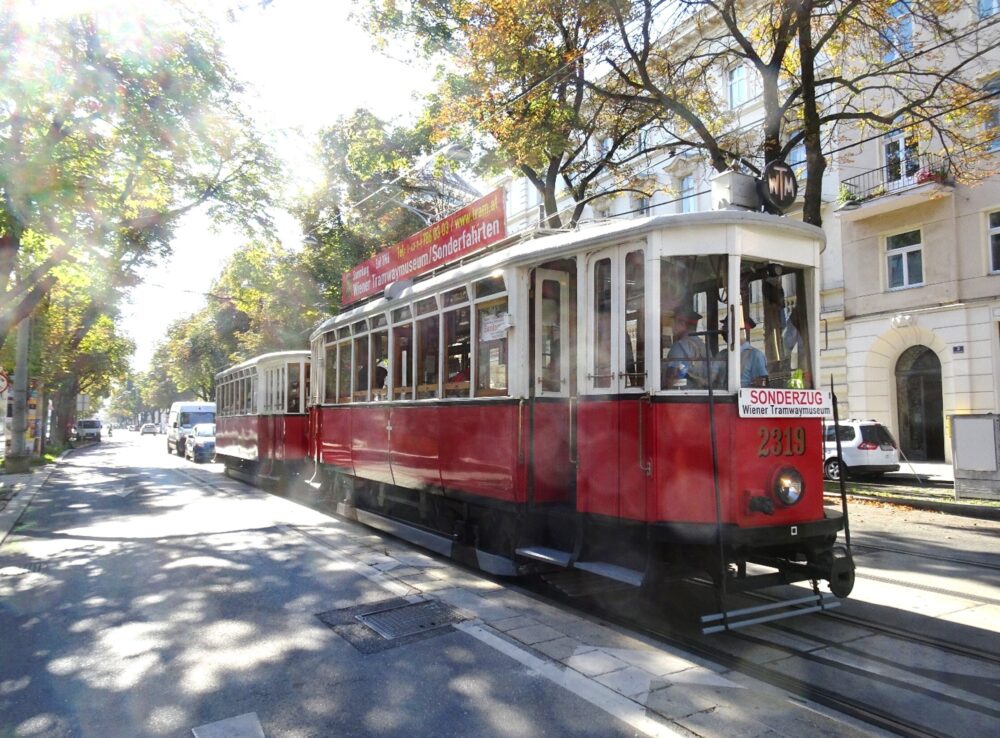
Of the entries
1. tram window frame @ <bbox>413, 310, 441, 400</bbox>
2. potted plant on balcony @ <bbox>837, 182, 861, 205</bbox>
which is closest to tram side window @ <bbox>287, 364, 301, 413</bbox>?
tram window frame @ <bbox>413, 310, 441, 400</bbox>

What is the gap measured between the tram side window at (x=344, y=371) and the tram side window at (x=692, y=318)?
242 inches

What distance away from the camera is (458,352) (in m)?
7.23

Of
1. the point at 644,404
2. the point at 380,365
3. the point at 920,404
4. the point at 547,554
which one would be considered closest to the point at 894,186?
the point at 920,404

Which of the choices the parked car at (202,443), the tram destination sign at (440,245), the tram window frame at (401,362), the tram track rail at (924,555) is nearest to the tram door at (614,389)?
the tram destination sign at (440,245)

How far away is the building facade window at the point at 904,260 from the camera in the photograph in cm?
1962

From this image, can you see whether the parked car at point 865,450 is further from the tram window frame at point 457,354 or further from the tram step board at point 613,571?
the tram step board at point 613,571

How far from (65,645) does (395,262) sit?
6116 millimetres

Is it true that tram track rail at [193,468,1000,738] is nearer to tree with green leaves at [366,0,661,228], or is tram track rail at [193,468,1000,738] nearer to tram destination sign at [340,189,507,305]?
tram destination sign at [340,189,507,305]

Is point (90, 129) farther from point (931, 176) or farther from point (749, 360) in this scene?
point (931, 176)

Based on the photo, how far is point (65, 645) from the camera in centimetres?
504

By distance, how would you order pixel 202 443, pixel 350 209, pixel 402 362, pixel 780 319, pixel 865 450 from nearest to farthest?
pixel 780 319 < pixel 402 362 < pixel 865 450 < pixel 350 209 < pixel 202 443

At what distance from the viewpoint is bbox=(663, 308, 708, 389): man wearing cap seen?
16.9 feet

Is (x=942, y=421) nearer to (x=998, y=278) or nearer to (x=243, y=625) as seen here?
(x=998, y=278)

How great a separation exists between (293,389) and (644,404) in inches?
424
